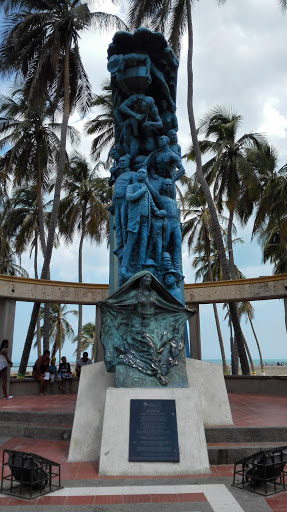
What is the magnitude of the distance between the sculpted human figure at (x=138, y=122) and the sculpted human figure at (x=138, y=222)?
4.45ft

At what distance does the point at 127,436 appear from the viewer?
4.97 m

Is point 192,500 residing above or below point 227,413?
below

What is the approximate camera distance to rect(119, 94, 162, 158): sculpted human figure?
826cm

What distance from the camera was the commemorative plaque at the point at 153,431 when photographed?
4.83 metres

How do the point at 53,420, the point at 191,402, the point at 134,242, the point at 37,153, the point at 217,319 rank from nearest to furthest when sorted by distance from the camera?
the point at 191,402 → the point at 53,420 → the point at 134,242 → the point at 37,153 → the point at 217,319

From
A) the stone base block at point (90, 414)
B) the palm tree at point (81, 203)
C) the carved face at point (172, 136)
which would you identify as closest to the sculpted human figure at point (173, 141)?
the carved face at point (172, 136)

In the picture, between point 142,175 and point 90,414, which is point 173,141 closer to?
point 142,175

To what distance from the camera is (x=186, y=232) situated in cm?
2809

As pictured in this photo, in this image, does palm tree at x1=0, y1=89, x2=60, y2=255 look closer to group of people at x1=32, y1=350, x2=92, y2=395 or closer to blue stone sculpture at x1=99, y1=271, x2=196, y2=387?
group of people at x1=32, y1=350, x2=92, y2=395

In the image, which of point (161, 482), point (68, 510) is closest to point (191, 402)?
point (161, 482)

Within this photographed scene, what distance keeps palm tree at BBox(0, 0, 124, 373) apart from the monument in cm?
832

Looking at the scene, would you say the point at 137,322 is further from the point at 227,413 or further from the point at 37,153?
the point at 37,153

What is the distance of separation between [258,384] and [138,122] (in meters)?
8.52

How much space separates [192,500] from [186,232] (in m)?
24.6
